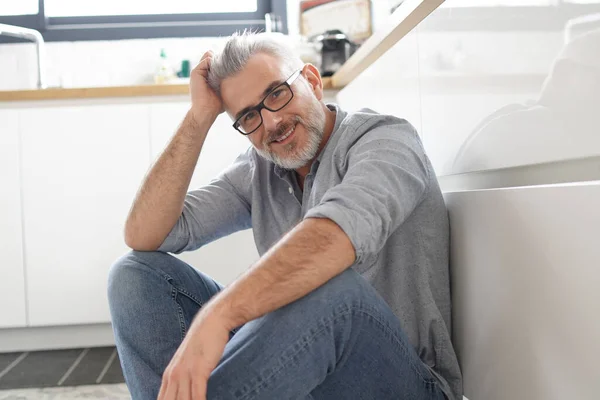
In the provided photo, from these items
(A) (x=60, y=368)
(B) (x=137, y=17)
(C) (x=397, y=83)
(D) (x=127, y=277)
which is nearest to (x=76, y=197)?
(A) (x=60, y=368)

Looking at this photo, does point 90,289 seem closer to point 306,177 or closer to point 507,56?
point 306,177

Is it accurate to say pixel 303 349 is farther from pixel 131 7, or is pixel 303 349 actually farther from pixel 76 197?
pixel 131 7

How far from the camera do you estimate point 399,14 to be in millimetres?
1398

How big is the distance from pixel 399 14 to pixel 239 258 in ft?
4.80

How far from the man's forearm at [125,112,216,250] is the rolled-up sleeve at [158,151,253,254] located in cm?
4

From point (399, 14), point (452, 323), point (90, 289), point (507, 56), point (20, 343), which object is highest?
point (399, 14)

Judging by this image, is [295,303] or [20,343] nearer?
[295,303]

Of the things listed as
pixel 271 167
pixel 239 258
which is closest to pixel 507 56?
pixel 271 167

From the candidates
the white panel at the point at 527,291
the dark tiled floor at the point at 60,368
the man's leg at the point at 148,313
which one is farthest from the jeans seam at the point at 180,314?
the dark tiled floor at the point at 60,368

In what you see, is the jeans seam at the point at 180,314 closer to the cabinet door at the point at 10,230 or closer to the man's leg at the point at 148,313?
the man's leg at the point at 148,313

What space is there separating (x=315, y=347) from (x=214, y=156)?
5.69 feet

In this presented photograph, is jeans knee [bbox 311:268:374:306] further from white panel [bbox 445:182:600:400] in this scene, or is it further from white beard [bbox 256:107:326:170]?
white beard [bbox 256:107:326:170]

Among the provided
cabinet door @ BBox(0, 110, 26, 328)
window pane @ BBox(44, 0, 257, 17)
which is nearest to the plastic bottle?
window pane @ BBox(44, 0, 257, 17)

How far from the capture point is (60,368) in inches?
90.1
